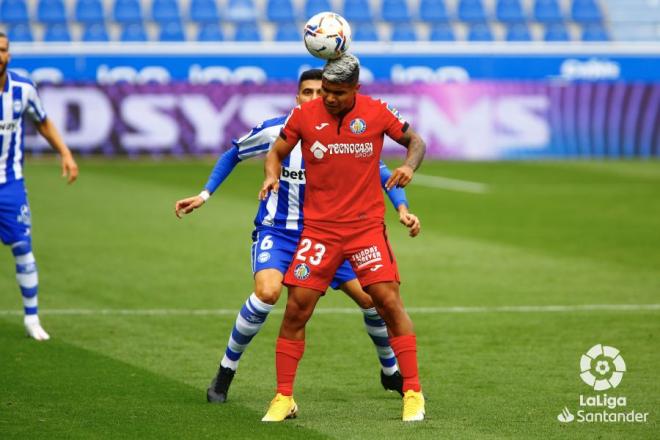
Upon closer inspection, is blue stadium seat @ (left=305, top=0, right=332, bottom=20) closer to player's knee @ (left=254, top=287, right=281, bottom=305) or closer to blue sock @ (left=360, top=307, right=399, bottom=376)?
blue sock @ (left=360, top=307, right=399, bottom=376)

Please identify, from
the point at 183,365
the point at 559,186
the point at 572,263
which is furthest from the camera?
the point at 559,186

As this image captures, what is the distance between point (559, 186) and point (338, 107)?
16.5 m

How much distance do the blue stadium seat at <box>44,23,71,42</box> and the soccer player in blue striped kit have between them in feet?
81.0

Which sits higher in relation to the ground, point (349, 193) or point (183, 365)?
point (349, 193)

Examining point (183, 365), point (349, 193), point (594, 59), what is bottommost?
point (594, 59)

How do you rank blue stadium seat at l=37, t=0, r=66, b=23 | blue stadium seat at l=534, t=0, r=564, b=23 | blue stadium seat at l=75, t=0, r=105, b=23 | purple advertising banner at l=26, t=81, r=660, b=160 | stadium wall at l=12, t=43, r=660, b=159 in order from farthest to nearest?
blue stadium seat at l=534, t=0, r=564, b=23 → blue stadium seat at l=75, t=0, r=105, b=23 → blue stadium seat at l=37, t=0, r=66, b=23 → stadium wall at l=12, t=43, r=660, b=159 → purple advertising banner at l=26, t=81, r=660, b=160

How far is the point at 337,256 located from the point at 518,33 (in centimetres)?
2762

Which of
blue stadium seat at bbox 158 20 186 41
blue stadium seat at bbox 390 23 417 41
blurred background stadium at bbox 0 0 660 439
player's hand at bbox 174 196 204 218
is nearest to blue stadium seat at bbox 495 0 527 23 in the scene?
blurred background stadium at bbox 0 0 660 439

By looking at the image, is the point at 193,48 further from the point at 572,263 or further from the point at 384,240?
the point at 384,240

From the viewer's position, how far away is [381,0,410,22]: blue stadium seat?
108ft

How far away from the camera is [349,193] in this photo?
6543 millimetres

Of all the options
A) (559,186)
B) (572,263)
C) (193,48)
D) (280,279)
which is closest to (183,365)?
(280,279)

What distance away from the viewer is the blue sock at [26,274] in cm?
926

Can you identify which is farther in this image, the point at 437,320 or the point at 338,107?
the point at 437,320
